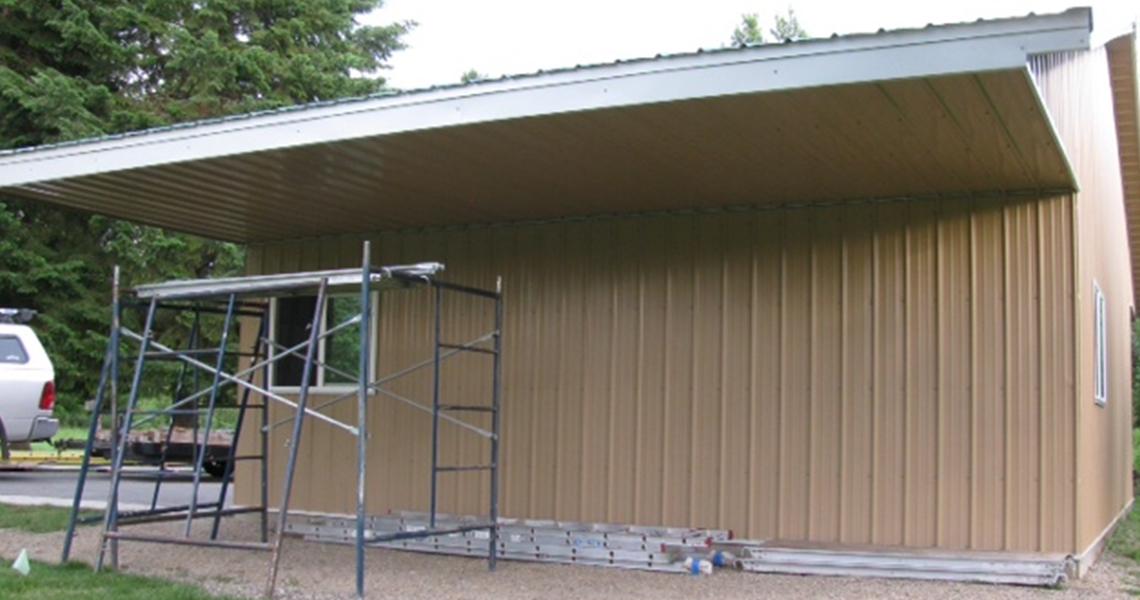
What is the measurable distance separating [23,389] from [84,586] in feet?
27.1

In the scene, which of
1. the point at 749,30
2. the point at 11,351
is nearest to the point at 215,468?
the point at 11,351

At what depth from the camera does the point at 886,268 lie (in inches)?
344

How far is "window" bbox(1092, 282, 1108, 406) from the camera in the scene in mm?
9133

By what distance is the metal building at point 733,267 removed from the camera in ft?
22.6

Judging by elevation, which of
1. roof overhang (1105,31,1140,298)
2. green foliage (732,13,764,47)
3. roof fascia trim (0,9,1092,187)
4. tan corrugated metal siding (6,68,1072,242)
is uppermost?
green foliage (732,13,764,47)

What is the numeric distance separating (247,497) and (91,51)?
18011mm

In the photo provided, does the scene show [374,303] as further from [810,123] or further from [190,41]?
[190,41]

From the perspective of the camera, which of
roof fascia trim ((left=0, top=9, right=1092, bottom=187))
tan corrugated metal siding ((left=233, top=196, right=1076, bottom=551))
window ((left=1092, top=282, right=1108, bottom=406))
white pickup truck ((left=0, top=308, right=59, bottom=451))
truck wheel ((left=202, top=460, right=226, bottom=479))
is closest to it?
roof fascia trim ((left=0, top=9, right=1092, bottom=187))

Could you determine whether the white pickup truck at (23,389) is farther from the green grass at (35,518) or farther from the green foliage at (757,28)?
the green foliage at (757,28)

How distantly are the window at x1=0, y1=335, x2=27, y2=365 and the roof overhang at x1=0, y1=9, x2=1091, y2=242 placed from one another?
562 centimetres

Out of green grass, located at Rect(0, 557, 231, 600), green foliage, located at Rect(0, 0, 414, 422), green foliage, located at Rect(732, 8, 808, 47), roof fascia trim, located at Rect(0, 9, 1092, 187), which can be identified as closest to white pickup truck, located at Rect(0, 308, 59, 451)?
roof fascia trim, located at Rect(0, 9, 1092, 187)

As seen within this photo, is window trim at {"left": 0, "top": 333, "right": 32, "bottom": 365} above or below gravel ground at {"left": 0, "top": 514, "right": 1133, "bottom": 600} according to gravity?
above

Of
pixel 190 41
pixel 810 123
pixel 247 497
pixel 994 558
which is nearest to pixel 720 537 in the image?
pixel 994 558

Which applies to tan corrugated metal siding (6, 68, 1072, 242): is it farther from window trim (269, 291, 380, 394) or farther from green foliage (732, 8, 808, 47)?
green foliage (732, 8, 808, 47)
